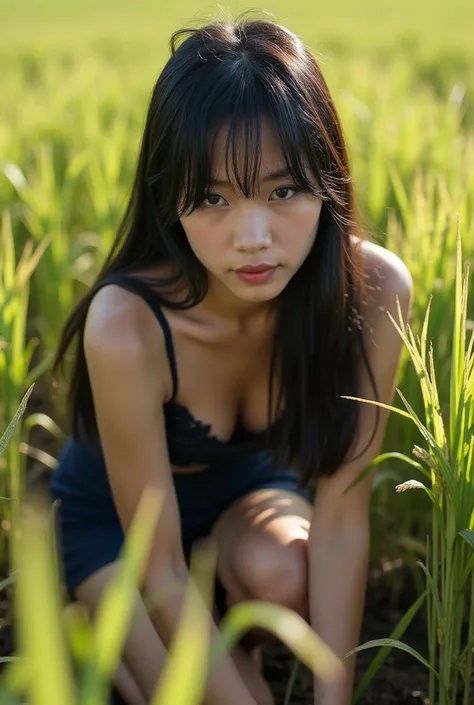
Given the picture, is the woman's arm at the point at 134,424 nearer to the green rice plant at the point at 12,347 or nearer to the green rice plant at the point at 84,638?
the green rice plant at the point at 12,347

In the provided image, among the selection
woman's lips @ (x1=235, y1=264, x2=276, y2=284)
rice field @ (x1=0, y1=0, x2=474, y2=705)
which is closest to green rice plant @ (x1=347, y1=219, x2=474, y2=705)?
rice field @ (x1=0, y1=0, x2=474, y2=705)

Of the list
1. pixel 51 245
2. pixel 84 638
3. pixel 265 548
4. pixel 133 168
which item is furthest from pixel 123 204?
pixel 84 638

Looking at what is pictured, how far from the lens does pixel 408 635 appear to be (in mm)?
1801

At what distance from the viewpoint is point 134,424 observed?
147cm

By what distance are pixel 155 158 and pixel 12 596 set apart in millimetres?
815

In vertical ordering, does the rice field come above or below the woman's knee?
above

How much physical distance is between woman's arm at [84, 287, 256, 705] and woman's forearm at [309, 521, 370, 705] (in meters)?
0.19

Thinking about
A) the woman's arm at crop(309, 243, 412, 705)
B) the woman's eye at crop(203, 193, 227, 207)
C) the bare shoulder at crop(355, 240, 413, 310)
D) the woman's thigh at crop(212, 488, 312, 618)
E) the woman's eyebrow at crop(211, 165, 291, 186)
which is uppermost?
the woman's eyebrow at crop(211, 165, 291, 186)

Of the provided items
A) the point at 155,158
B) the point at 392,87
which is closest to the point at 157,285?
the point at 155,158

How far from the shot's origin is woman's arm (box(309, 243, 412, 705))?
154cm

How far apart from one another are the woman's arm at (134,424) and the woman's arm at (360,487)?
201mm

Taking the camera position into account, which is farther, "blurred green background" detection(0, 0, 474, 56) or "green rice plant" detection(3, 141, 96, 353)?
"blurred green background" detection(0, 0, 474, 56)

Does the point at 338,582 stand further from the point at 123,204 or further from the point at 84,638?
the point at 123,204

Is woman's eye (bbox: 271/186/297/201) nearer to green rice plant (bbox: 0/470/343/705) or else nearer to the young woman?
the young woman
